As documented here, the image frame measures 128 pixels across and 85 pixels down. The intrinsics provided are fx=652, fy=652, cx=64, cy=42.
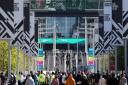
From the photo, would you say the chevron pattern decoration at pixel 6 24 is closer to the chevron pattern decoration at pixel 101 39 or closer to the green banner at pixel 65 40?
the chevron pattern decoration at pixel 101 39

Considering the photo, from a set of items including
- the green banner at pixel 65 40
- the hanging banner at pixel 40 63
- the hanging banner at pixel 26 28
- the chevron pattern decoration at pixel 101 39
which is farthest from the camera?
the green banner at pixel 65 40

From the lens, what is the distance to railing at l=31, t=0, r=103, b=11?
7925 centimetres

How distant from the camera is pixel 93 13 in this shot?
79.2 metres

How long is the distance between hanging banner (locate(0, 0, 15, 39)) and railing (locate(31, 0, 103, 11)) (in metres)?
49.2

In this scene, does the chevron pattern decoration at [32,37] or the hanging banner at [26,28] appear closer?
the hanging banner at [26,28]

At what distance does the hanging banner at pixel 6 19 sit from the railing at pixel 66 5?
4919 centimetres

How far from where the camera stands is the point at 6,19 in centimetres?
2916

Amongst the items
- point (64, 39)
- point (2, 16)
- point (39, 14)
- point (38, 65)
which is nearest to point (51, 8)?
point (39, 14)

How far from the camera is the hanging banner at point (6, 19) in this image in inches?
1139

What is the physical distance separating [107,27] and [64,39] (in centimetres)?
7144

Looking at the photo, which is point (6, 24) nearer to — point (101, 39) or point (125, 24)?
point (125, 24)

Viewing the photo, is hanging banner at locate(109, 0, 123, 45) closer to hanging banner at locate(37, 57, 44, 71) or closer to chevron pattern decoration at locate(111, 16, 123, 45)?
chevron pattern decoration at locate(111, 16, 123, 45)

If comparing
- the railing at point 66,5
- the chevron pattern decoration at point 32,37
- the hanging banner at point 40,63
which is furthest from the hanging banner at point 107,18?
the hanging banner at point 40,63

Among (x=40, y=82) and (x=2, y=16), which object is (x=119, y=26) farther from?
(x=2, y=16)
